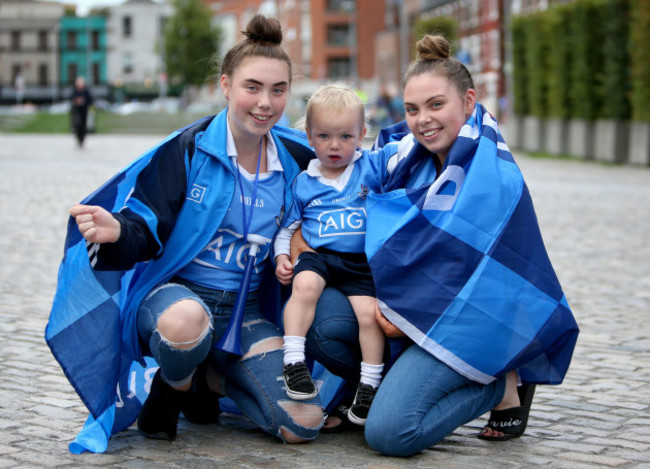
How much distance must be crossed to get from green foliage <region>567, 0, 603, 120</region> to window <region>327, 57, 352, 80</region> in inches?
2860

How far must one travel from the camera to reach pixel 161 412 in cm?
416

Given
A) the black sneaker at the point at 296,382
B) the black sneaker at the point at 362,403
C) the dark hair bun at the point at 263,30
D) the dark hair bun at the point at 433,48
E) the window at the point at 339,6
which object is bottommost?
the black sneaker at the point at 362,403

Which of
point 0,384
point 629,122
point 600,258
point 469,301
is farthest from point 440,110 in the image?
point 629,122

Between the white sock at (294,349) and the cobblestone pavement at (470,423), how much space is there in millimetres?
340

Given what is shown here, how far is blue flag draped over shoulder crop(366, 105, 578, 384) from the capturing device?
3900 millimetres

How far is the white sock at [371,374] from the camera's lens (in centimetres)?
406

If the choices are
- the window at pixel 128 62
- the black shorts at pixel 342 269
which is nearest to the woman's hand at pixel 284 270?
the black shorts at pixel 342 269

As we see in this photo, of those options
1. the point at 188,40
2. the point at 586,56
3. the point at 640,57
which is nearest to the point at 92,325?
the point at 640,57

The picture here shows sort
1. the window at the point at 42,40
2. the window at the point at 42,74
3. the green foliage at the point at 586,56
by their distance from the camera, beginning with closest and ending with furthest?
the green foliage at the point at 586,56
the window at the point at 42,74
the window at the point at 42,40

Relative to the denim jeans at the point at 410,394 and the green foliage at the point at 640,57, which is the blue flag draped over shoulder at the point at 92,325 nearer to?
the denim jeans at the point at 410,394

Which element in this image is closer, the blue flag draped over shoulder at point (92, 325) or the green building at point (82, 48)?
the blue flag draped over shoulder at point (92, 325)

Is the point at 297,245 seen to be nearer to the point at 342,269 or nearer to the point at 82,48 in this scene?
the point at 342,269

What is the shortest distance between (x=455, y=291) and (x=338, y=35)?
97.0 metres

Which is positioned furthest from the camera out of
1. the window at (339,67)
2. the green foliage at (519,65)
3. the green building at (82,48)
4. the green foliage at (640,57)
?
the green building at (82,48)
